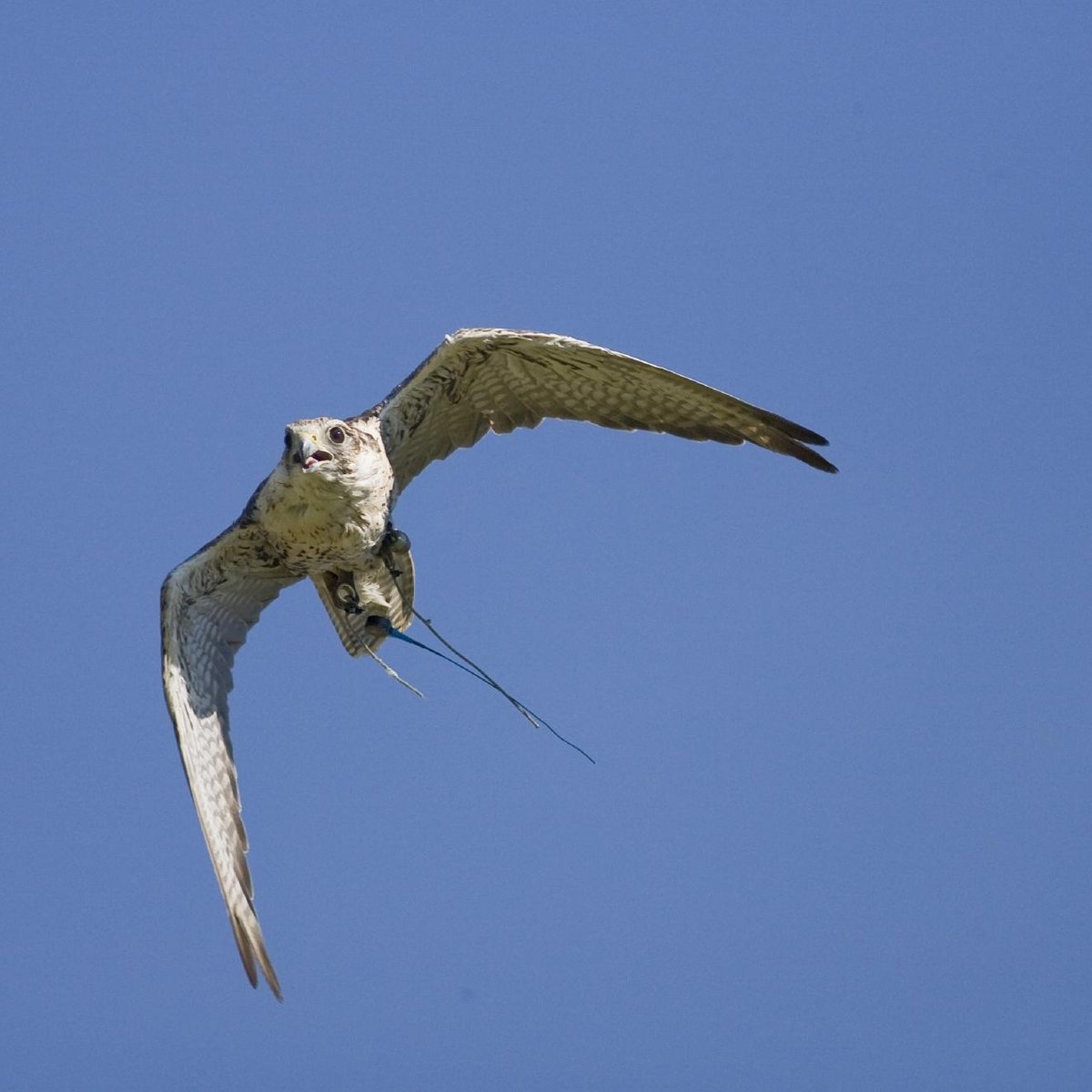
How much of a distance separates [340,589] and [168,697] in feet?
4.27

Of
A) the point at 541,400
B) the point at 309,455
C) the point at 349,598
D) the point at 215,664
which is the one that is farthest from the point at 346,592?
the point at 541,400

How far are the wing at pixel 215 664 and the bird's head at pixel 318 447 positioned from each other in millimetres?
734

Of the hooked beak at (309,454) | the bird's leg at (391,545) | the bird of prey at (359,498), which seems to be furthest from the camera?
the bird's leg at (391,545)

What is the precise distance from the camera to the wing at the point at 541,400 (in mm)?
11398

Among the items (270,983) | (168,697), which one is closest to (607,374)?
(168,697)

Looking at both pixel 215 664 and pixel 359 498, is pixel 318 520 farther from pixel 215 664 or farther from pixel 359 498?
pixel 215 664

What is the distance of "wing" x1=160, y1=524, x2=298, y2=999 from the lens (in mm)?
11133

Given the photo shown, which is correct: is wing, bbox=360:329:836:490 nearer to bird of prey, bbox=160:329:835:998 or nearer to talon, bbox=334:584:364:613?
bird of prey, bbox=160:329:835:998

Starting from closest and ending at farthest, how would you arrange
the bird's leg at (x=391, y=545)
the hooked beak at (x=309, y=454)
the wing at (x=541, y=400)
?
1. the hooked beak at (x=309, y=454)
2. the wing at (x=541, y=400)
3. the bird's leg at (x=391, y=545)

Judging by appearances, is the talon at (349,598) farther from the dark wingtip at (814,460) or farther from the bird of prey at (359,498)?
the dark wingtip at (814,460)

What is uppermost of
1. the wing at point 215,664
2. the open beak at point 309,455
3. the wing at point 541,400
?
the wing at point 541,400

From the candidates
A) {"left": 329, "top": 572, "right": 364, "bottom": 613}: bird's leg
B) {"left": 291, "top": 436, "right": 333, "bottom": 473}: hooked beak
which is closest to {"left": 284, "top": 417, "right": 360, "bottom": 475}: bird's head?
{"left": 291, "top": 436, "right": 333, "bottom": 473}: hooked beak

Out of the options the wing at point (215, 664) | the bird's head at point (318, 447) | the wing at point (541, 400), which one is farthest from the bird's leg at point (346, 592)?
the bird's head at point (318, 447)

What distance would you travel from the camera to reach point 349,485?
36.8 ft
